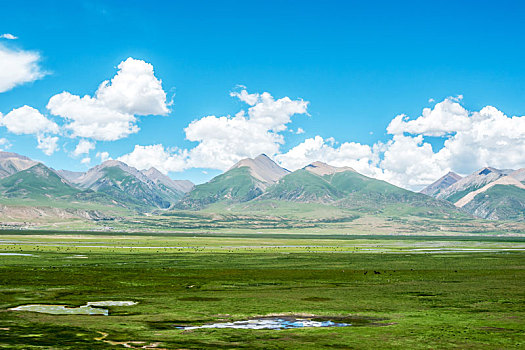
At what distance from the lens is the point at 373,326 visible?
3969 centimetres

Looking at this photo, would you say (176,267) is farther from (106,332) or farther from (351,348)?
(351,348)

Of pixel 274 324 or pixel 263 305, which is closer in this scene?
pixel 274 324

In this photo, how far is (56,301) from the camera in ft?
169

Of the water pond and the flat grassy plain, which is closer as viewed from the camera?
the flat grassy plain

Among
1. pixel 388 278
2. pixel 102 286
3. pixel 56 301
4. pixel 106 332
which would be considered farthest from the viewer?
pixel 388 278

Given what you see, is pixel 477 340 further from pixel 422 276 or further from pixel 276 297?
pixel 422 276

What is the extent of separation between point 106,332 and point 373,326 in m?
20.8

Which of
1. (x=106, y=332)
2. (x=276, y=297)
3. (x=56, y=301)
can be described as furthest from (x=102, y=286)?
(x=106, y=332)

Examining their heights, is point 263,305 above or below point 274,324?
below

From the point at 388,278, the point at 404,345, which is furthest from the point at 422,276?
the point at 404,345

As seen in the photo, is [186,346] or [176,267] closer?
[186,346]

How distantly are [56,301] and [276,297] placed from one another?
77.9 feet

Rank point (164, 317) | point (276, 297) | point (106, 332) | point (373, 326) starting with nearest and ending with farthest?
point (106, 332), point (373, 326), point (164, 317), point (276, 297)

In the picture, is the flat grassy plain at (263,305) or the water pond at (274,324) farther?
the water pond at (274,324)
